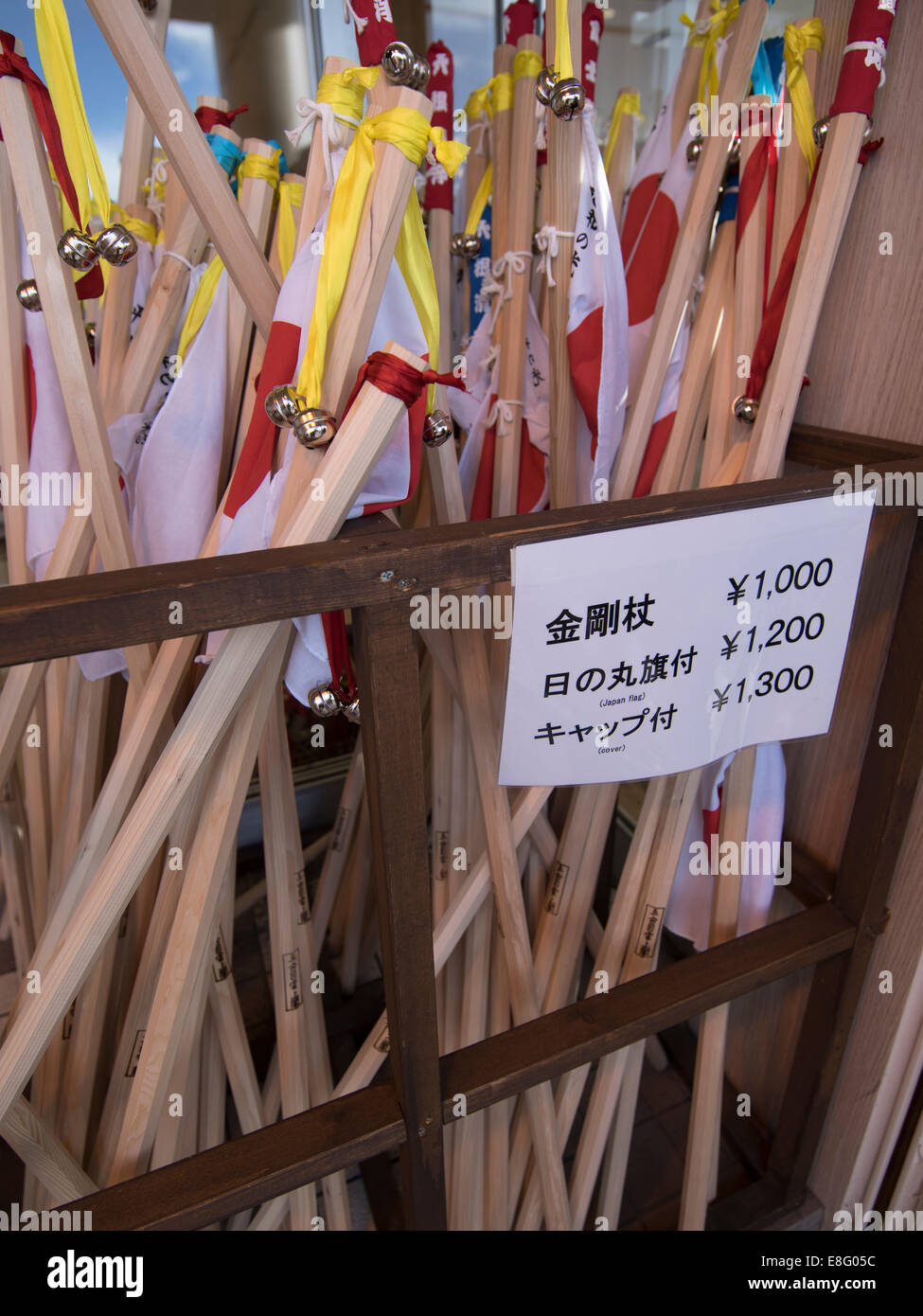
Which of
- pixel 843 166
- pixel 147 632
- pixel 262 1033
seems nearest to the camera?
pixel 147 632

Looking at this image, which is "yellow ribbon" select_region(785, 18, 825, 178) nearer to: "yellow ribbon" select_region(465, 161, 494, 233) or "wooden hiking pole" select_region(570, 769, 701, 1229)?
"yellow ribbon" select_region(465, 161, 494, 233)

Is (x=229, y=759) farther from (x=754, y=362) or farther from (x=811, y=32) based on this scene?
(x=811, y=32)

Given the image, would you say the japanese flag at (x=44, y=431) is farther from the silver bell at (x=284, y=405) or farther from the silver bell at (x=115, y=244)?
the silver bell at (x=284, y=405)

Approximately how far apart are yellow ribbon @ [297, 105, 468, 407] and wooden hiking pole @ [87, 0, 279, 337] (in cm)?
12

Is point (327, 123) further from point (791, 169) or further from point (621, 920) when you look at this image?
point (621, 920)

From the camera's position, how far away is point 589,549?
70 centimetres

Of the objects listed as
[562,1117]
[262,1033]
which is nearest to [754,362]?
[562,1117]

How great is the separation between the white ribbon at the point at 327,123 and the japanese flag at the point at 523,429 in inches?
15.6

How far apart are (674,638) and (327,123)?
0.59 metres

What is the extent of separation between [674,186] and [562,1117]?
4.24 ft

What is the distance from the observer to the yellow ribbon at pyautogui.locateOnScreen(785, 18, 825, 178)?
0.96 meters

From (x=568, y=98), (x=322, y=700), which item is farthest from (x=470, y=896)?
(x=568, y=98)

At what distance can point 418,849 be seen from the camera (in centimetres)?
73

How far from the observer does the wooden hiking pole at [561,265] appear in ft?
3.09
